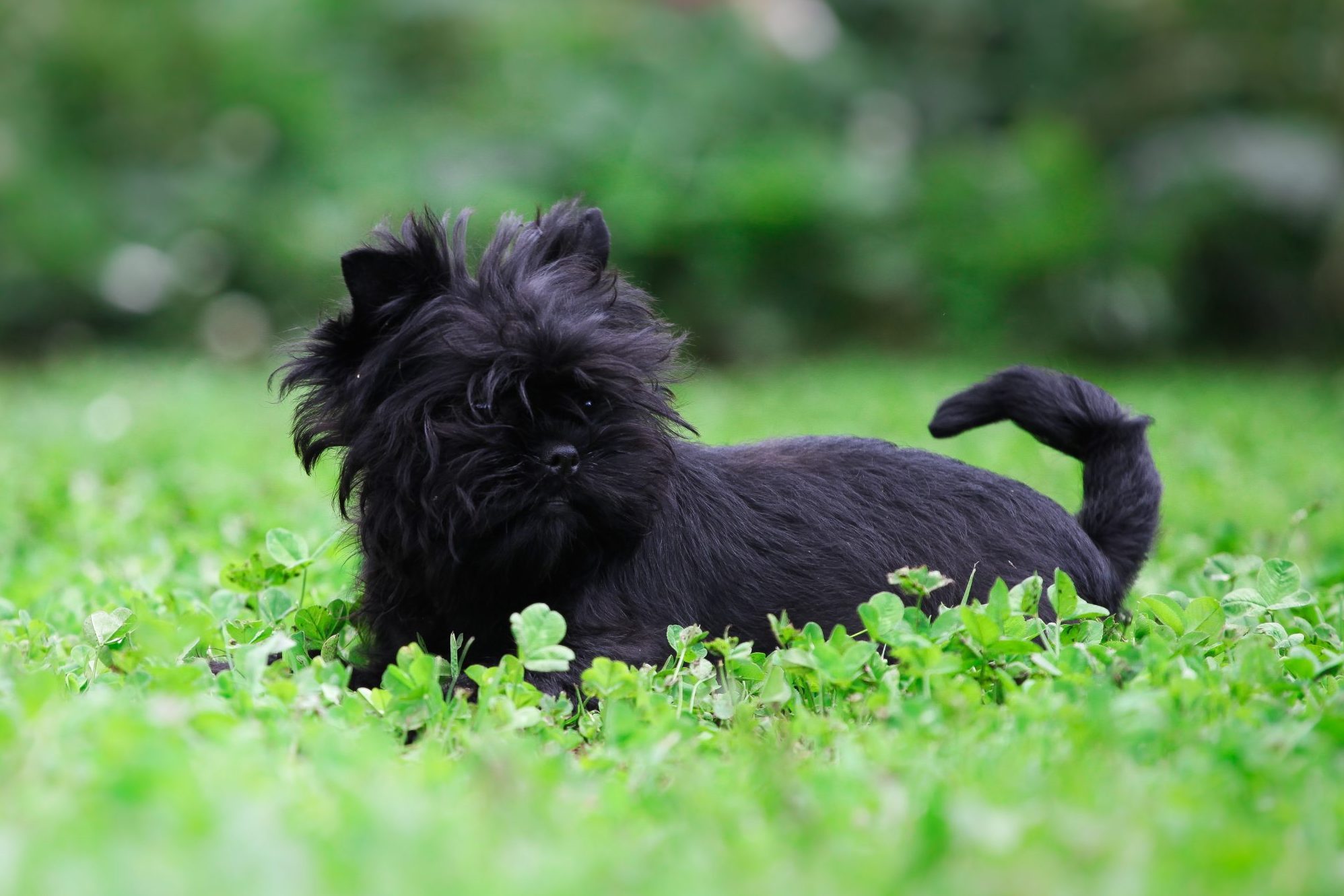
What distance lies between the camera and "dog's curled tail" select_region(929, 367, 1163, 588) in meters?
3.52

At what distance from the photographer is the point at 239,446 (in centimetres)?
741

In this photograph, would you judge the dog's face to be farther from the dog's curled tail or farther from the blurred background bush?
the blurred background bush

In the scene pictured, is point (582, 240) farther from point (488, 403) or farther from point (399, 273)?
point (488, 403)

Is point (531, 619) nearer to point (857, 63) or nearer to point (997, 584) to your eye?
point (997, 584)

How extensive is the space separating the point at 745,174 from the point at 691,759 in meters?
10.6

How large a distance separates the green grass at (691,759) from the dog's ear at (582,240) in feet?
3.31

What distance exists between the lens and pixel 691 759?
2.41 m

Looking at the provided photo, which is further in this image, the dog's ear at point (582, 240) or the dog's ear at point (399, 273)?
the dog's ear at point (582, 240)

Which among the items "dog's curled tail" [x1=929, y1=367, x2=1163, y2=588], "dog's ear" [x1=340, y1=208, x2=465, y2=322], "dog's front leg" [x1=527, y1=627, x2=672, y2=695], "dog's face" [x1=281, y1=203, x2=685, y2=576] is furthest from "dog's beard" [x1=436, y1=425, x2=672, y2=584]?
"dog's curled tail" [x1=929, y1=367, x2=1163, y2=588]

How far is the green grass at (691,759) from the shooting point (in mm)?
1708

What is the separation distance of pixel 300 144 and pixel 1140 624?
12294 mm

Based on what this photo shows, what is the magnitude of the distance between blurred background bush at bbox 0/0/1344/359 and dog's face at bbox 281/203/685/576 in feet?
27.6

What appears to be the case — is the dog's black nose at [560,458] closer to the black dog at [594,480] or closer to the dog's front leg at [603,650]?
the black dog at [594,480]

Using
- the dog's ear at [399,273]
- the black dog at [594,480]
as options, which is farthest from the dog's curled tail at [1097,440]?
the dog's ear at [399,273]
